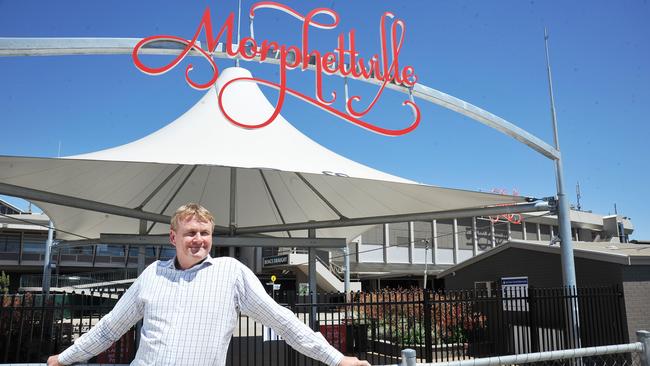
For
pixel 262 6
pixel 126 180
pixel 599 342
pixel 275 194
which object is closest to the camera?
pixel 262 6

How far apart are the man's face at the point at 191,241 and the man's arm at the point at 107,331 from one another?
0.27 meters

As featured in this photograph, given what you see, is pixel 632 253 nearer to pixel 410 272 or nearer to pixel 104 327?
pixel 104 327

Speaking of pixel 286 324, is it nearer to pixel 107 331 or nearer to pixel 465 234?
pixel 107 331

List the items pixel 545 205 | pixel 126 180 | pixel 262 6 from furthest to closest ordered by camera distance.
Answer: pixel 126 180 → pixel 545 205 → pixel 262 6

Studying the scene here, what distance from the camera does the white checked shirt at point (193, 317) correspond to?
2381 mm

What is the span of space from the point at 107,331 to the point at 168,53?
5910 millimetres

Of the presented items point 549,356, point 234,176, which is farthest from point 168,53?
point 549,356

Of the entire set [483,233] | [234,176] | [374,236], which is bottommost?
[234,176]

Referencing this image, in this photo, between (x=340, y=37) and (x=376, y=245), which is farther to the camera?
(x=376, y=245)

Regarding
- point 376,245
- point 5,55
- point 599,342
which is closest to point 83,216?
point 5,55

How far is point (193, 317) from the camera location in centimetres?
241

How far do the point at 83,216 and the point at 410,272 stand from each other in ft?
124

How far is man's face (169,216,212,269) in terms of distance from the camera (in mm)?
2549

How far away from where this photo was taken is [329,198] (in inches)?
489
